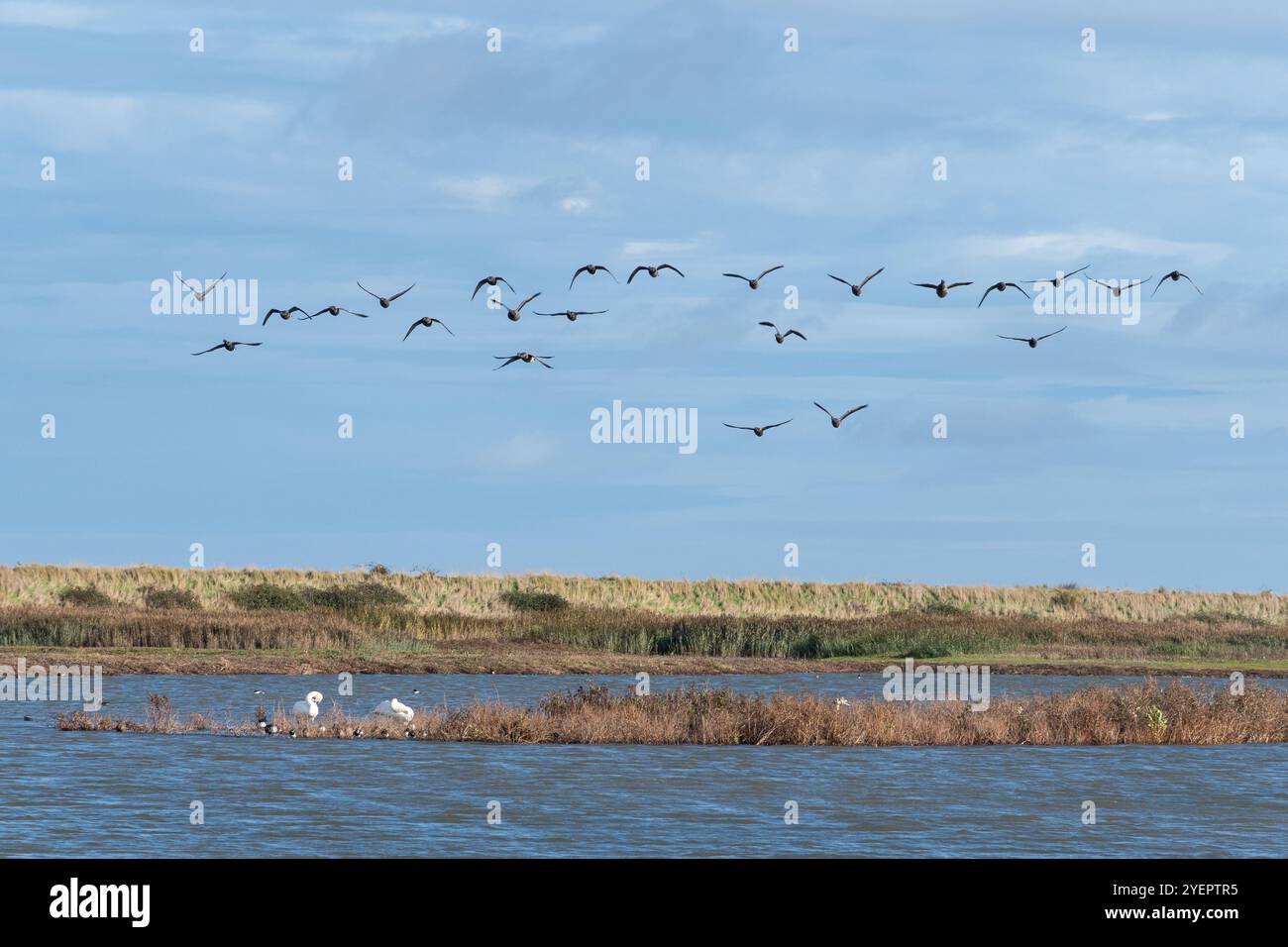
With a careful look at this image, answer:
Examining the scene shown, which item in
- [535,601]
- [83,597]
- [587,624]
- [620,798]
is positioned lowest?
[620,798]

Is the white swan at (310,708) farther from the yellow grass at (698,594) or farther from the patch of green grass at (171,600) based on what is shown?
the yellow grass at (698,594)

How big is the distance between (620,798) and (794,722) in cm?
687

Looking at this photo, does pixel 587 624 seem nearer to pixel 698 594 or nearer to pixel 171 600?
pixel 698 594

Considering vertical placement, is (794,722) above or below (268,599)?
below

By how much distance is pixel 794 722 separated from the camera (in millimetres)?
30969

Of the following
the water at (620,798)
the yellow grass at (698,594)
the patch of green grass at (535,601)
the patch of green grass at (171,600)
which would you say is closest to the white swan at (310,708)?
the water at (620,798)

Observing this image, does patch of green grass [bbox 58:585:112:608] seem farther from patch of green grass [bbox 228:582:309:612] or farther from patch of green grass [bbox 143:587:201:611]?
patch of green grass [bbox 228:582:309:612]

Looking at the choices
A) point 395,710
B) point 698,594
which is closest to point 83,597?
point 698,594

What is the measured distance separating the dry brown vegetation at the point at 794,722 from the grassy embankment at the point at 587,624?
16939 millimetres

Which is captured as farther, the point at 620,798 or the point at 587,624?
the point at 587,624

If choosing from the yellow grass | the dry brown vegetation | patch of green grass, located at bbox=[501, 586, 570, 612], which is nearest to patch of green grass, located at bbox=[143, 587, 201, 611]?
the yellow grass

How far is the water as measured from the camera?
21547 millimetres

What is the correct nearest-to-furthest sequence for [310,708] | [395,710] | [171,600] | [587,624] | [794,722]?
[794,722]
[310,708]
[395,710]
[587,624]
[171,600]
